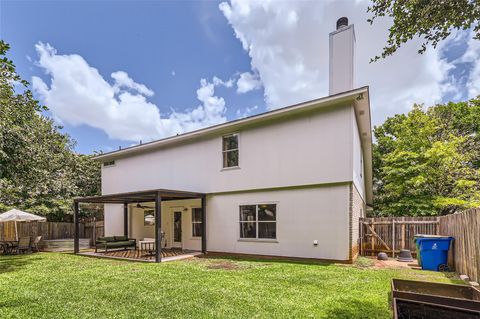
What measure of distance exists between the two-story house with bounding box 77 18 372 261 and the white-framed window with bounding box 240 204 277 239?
4 cm

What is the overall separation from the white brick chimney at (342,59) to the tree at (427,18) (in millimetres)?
6437

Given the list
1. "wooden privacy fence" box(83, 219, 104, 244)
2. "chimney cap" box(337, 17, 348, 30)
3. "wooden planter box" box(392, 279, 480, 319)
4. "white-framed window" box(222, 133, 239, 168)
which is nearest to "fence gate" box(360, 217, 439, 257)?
"white-framed window" box(222, 133, 239, 168)

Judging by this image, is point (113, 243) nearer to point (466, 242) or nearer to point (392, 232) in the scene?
point (392, 232)

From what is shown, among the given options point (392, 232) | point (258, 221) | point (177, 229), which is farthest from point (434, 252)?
point (177, 229)

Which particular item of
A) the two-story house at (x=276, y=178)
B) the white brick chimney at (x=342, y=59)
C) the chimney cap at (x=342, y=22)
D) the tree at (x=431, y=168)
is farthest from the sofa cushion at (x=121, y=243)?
the tree at (x=431, y=168)

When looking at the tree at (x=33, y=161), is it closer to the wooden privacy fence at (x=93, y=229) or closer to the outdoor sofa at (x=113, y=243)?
the wooden privacy fence at (x=93, y=229)

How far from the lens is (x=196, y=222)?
45.2 ft

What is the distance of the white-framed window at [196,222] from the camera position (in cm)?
1361

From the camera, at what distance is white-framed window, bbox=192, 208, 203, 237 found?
1361 centimetres

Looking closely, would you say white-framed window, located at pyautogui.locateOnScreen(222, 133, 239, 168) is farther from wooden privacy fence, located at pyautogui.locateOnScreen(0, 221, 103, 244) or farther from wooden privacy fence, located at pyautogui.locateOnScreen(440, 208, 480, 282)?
wooden privacy fence, located at pyautogui.locateOnScreen(0, 221, 103, 244)

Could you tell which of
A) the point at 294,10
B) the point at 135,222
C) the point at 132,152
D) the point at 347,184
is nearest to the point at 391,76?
the point at 294,10

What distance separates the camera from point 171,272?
8305mm

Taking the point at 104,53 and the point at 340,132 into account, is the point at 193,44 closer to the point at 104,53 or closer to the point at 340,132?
the point at 104,53

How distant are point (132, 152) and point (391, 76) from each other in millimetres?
14293
